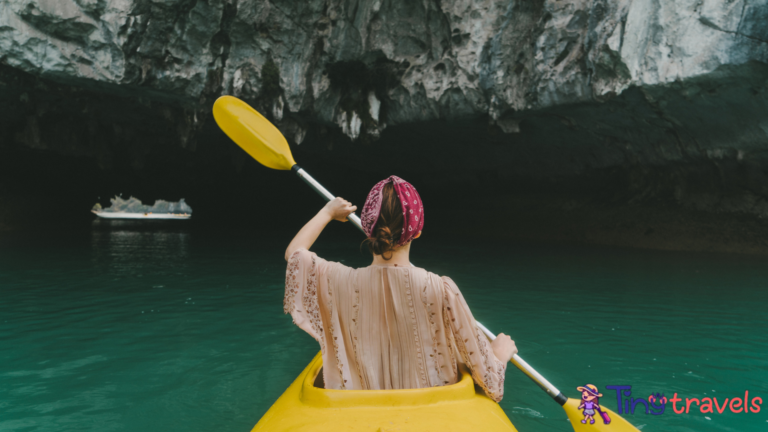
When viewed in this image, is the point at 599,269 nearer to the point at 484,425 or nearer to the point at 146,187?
the point at 484,425

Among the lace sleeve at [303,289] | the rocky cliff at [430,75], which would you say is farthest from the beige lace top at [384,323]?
the rocky cliff at [430,75]

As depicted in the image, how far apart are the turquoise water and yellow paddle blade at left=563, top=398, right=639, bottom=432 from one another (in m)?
0.34

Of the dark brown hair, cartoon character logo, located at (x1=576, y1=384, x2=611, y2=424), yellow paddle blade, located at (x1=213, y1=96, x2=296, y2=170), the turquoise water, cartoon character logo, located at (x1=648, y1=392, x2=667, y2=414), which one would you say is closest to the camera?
the dark brown hair

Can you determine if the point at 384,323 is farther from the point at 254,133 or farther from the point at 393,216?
the point at 254,133

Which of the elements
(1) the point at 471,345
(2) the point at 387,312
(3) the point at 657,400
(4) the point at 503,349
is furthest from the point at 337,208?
(3) the point at 657,400

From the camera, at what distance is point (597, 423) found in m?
2.25

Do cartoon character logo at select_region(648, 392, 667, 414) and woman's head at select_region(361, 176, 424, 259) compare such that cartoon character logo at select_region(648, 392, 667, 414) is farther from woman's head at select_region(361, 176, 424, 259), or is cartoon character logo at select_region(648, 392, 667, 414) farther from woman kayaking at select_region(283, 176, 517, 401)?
woman's head at select_region(361, 176, 424, 259)

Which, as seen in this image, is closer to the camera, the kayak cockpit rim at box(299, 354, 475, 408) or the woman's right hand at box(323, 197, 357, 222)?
the kayak cockpit rim at box(299, 354, 475, 408)

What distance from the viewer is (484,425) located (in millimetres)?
1630

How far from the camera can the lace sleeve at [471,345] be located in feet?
5.12

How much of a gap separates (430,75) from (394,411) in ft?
30.8

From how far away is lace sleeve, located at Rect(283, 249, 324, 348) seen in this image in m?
1.62

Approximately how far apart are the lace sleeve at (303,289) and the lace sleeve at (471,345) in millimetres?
469

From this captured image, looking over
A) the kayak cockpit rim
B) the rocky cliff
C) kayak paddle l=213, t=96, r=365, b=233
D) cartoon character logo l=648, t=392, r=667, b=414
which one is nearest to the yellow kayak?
the kayak cockpit rim
